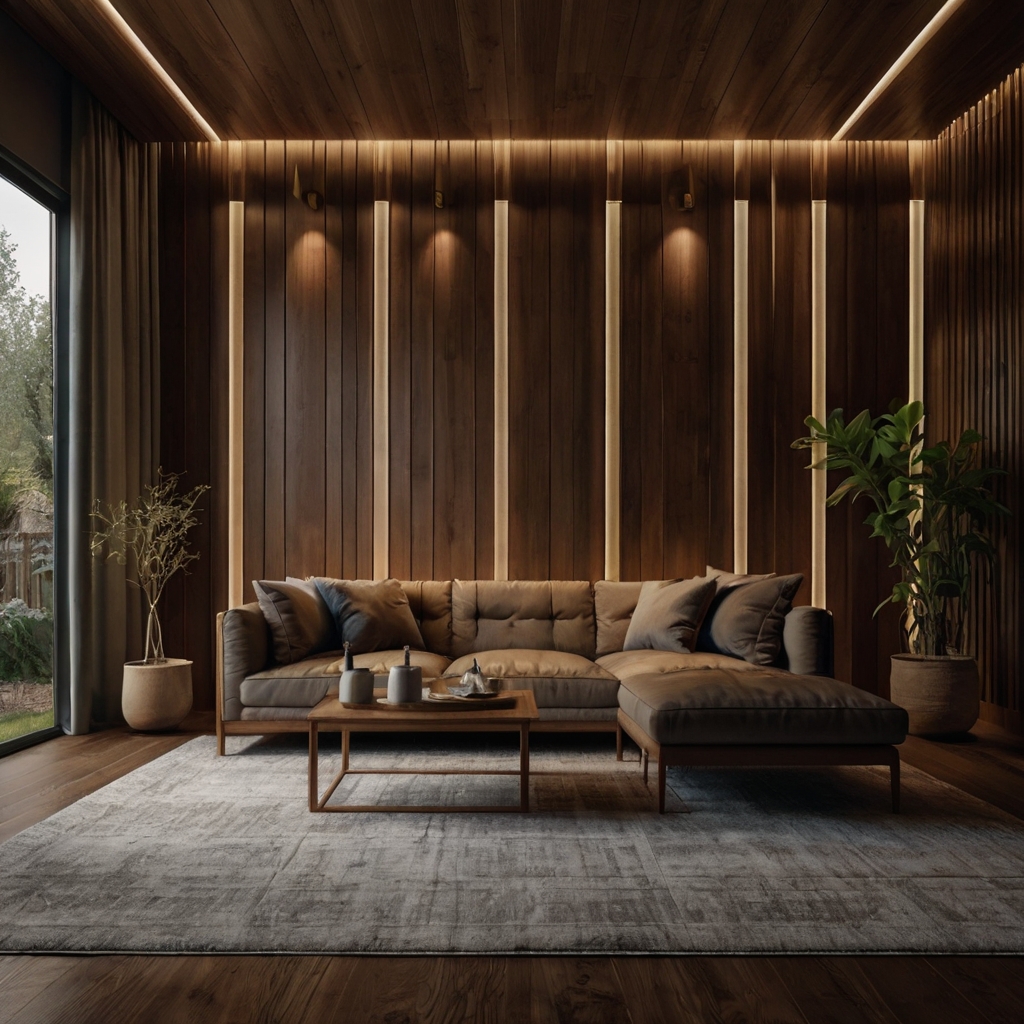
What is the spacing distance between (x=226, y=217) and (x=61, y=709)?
3015 millimetres

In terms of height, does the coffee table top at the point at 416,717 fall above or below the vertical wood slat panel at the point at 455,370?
below

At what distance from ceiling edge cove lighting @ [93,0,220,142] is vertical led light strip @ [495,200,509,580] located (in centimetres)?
178

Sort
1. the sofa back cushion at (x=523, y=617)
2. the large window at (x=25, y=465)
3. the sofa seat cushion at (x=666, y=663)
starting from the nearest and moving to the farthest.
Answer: the sofa seat cushion at (x=666, y=663)
the large window at (x=25, y=465)
the sofa back cushion at (x=523, y=617)

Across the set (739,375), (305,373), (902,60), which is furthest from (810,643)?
(305,373)

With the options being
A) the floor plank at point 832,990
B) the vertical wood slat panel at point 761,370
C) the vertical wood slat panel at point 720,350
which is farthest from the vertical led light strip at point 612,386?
the floor plank at point 832,990

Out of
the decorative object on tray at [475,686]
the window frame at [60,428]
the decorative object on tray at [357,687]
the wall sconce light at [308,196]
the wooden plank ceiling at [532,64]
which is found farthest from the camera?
the wall sconce light at [308,196]

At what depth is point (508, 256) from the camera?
18.0 feet

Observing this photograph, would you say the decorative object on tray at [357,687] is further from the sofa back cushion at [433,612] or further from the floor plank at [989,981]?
the floor plank at [989,981]

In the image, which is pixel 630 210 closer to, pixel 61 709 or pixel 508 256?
pixel 508 256

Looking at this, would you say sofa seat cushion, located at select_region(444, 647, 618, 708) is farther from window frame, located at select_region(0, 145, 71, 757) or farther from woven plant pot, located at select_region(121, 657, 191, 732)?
window frame, located at select_region(0, 145, 71, 757)

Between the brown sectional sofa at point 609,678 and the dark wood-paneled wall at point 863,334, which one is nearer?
the brown sectional sofa at point 609,678

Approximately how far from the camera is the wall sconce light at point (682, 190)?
527 cm

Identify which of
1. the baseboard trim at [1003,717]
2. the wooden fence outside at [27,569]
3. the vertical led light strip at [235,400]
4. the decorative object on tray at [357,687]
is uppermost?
the vertical led light strip at [235,400]

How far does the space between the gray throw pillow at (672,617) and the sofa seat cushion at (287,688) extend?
1.61m
